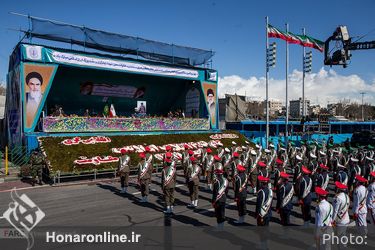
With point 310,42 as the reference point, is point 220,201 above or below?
below

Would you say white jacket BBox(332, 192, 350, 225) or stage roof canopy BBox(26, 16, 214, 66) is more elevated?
stage roof canopy BBox(26, 16, 214, 66)

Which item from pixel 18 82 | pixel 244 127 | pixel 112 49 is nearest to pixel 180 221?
pixel 18 82

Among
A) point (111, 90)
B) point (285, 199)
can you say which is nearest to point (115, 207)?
point (285, 199)

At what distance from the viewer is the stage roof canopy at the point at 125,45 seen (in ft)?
75.0

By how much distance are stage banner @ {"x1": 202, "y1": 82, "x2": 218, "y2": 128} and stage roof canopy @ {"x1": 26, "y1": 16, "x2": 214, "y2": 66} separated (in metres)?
2.27

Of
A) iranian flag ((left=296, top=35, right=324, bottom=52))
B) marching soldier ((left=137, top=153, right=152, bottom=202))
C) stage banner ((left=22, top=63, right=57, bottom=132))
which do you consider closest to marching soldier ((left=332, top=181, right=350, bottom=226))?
marching soldier ((left=137, top=153, right=152, bottom=202))

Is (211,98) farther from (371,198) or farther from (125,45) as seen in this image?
(371,198)

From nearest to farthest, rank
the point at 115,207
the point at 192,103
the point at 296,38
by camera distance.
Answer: the point at 115,207 → the point at 296,38 → the point at 192,103

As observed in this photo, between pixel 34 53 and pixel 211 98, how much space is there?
50.9 ft

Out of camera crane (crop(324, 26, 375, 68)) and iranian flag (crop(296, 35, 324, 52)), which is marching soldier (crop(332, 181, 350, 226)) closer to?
camera crane (crop(324, 26, 375, 68))

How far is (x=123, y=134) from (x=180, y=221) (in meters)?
13.3

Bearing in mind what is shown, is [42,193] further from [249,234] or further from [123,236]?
[249,234]

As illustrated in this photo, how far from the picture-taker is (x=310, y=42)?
2923cm

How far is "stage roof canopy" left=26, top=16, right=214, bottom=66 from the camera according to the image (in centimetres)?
2286
